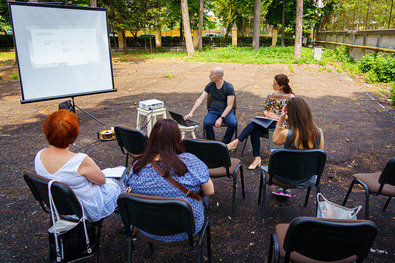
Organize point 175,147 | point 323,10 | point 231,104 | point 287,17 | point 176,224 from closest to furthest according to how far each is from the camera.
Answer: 1. point 176,224
2. point 175,147
3. point 231,104
4. point 323,10
5. point 287,17

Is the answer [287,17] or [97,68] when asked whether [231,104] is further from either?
[287,17]

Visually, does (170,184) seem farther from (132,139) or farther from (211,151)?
(132,139)

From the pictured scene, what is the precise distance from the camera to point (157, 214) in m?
1.91

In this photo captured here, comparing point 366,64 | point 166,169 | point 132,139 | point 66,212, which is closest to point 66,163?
point 66,212

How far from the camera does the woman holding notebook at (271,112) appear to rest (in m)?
4.46

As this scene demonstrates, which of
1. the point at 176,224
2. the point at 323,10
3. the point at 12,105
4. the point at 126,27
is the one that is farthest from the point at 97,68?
the point at 323,10

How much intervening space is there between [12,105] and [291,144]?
865cm

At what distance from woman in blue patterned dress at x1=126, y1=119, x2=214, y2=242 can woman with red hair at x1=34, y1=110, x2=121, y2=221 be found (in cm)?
41

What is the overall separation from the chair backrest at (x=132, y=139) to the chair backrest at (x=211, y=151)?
640 mm

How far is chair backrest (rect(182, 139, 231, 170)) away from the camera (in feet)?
9.78

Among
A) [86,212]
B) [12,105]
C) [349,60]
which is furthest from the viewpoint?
[349,60]

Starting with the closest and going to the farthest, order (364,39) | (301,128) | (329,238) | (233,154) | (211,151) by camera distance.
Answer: (329,238)
(301,128)
(211,151)
(233,154)
(364,39)

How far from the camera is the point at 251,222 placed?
312 centimetres

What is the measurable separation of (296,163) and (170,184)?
139 centimetres
